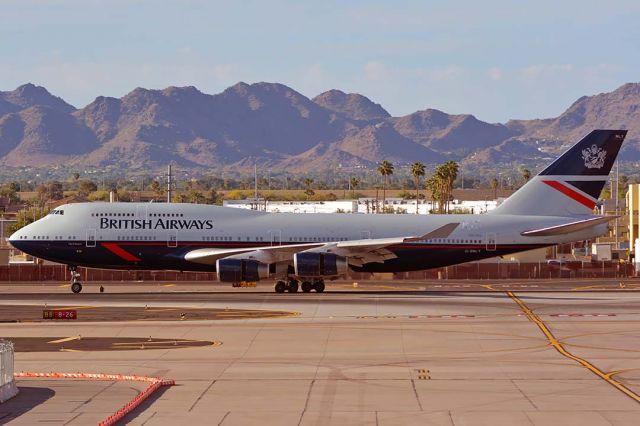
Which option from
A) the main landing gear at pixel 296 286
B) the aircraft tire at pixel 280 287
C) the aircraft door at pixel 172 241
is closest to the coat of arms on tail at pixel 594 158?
the main landing gear at pixel 296 286

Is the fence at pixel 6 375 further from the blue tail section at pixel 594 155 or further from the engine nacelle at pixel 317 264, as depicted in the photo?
the blue tail section at pixel 594 155

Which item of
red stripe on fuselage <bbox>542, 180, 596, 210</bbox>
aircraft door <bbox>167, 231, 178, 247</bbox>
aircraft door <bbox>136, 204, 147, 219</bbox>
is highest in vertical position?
red stripe on fuselage <bbox>542, 180, 596, 210</bbox>

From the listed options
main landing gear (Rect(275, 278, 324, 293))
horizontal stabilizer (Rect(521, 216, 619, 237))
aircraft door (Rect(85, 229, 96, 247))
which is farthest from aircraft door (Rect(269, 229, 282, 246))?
horizontal stabilizer (Rect(521, 216, 619, 237))

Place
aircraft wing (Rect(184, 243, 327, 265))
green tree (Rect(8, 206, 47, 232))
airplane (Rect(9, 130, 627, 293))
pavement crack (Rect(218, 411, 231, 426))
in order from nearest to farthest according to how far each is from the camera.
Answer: pavement crack (Rect(218, 411, 231, 426))
aircraft wing (Rect(184, 243, 327, 265))
airplane (Rect(9, 130, 627, 293))
green tree (Rect(8, 206, 47, 232))

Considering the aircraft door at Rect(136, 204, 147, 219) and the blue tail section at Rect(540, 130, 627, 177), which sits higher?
the blue tail section at Rect(540, 130, 627, 177)

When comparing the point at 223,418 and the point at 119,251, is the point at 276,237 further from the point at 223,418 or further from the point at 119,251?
the point at 223,418

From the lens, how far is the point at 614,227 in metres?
132

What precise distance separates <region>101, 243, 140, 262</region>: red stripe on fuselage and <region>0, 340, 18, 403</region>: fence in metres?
35.5

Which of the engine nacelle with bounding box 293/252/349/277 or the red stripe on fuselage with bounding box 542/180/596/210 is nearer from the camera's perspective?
the engine nacelle with bounding box 293/252/349/277

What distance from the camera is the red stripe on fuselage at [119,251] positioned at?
209 ft

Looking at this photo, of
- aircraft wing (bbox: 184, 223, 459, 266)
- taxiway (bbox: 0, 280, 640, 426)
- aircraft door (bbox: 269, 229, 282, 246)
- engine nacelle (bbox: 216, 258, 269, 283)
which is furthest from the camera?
aircraft door (bbox: 269, 229, 282, 246)

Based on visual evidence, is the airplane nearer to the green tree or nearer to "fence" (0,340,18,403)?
"fence" (0,340,18,403)

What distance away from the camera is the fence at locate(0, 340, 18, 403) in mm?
27312

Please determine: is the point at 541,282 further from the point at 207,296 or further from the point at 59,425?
the point at 59,425
